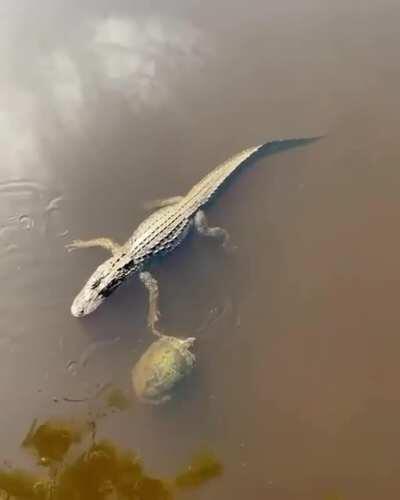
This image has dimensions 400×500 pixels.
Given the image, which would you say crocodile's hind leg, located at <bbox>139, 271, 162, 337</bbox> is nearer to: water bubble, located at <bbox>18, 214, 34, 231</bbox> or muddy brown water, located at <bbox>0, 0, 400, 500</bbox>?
muddy brown water, located at <bbox>0, 0, 400, 500</bbox>

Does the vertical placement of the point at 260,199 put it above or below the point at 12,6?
below

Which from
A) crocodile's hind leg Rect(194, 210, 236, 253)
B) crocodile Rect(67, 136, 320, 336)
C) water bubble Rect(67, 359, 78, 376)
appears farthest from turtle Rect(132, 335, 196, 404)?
crocodile's hind leg Rect(194, 210, 236, 253)

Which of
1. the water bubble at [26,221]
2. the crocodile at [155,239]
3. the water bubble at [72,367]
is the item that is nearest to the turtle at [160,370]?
the crocodile at [155,239]

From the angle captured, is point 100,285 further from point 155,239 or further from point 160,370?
point 160,370

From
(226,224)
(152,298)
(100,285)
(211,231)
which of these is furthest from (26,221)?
(226,224)

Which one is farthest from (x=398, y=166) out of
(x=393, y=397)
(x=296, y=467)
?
(x=296, y=467)

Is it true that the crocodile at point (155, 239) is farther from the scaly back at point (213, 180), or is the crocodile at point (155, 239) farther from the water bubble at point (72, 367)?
the water bubble at point (72, 367)

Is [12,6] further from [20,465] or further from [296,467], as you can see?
[296,467]
